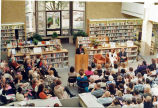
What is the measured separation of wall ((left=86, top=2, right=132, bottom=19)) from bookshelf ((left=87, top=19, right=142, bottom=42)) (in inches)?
60.2

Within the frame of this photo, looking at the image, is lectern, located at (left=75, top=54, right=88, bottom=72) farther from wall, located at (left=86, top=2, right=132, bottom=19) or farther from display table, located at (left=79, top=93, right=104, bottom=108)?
wall, located at (left=86, top=2, right=132, bottom=19)

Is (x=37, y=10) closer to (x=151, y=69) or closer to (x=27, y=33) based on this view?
(x=27, y=33)

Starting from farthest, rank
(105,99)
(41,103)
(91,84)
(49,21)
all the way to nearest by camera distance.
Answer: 1. (49,21)
2. (91,84)
3. (105,99)
4. (41,103)

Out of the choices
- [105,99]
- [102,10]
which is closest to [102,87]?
[105,99]

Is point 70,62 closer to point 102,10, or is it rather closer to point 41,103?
point 102,10

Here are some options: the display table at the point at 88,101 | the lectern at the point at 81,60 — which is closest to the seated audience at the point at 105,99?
the display table at the point at 88,101

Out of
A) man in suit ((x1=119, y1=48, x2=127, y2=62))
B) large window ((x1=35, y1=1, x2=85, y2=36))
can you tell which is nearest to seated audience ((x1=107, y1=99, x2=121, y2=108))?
man in suit ((x1=119, y1=48, x2=127, y2=62))

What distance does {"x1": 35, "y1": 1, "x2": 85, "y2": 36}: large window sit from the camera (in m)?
19.2

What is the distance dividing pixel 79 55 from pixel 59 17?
7.20 meters

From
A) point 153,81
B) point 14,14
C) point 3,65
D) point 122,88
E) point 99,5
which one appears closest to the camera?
point 122,88

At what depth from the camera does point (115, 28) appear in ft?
58.4

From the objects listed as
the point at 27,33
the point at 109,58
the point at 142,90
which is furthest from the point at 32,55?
the point at 142,90

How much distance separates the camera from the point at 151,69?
36.5 ft

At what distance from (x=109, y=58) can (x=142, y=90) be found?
5.33 metres
